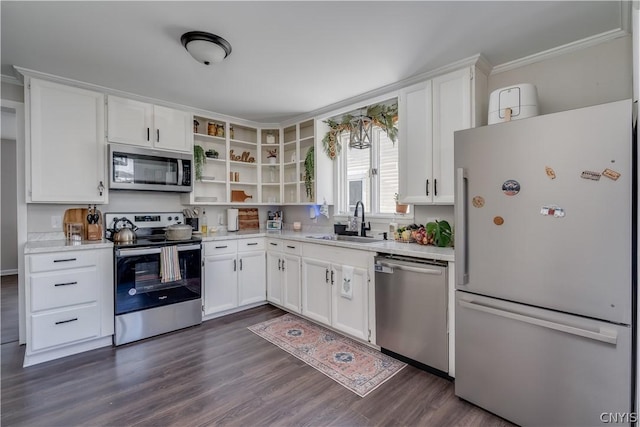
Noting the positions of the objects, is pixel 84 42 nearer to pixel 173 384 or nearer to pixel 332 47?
pixel 332 47

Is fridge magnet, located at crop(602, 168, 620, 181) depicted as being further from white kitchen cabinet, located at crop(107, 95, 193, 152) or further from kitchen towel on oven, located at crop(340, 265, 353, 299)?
white kitchen cabinet, located at crop(107, 95, 193, 152)

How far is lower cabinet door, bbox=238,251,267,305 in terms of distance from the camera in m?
3.56

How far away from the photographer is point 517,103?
6.79 feet

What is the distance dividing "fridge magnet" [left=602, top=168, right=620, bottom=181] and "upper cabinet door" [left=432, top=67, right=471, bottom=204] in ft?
3.36

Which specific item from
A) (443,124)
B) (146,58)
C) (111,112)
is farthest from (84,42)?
(443,124)

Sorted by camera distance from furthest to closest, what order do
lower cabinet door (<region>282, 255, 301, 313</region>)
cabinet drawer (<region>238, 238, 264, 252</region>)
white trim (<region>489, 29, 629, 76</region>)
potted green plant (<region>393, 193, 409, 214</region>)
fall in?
1. cabinet drawer (<region>238, 238, 264, 252</region>)
2. lower cabinet door (<region>282, 255, 301, 313</region>)
3. potted green plant (<region>393, 193, 409, 214</region>)
4. white trim (<region>489, 29, 629, 76</region>)

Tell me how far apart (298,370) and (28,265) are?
2.32 metres

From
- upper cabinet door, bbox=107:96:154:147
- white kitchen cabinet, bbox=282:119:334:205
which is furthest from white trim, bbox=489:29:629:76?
upper cabinet door, bbox=107:96:154:147

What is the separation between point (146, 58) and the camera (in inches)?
94.7

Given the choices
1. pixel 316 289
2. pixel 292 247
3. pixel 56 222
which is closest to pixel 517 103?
pixel 316 289

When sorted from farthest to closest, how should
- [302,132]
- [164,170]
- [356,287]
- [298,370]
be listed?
[302,132] → [164,170] → [356,287] → [298,370]

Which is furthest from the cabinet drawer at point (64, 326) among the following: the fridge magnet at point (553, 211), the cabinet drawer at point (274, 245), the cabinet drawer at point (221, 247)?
the fridge magnet at point (553, 211)

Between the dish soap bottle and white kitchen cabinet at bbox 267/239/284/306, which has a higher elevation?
the dish soap bottle

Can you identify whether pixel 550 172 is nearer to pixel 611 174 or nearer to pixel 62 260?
Result: pixel 611 174
